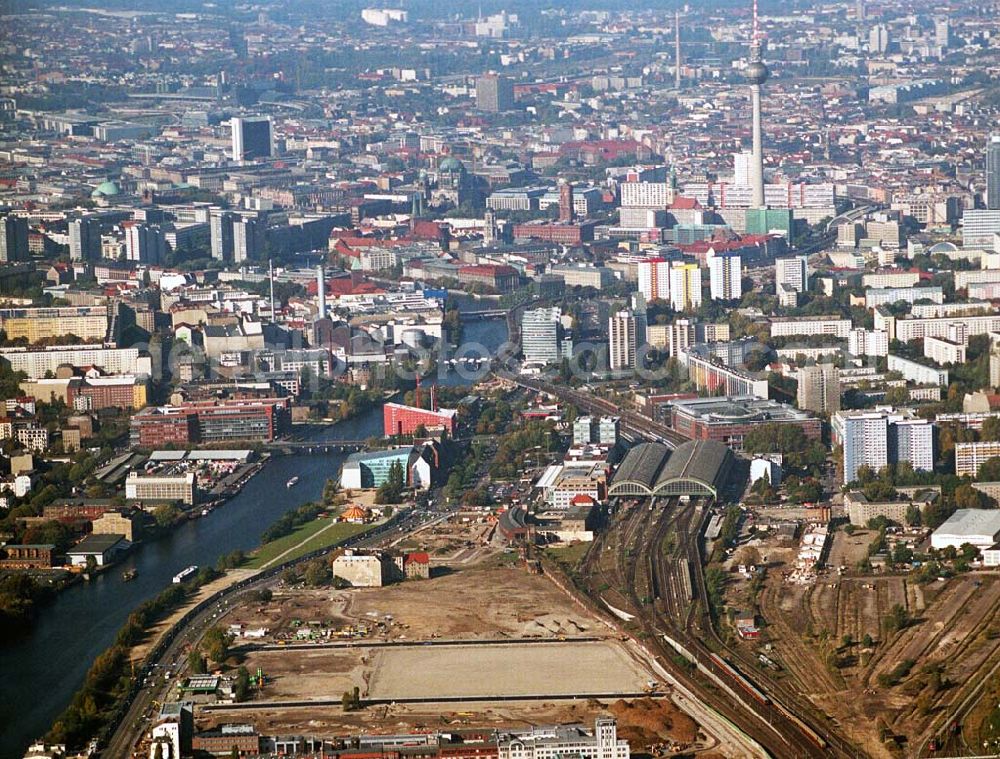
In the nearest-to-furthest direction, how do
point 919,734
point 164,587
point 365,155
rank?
point 919,734
point 164,587
point 365,155

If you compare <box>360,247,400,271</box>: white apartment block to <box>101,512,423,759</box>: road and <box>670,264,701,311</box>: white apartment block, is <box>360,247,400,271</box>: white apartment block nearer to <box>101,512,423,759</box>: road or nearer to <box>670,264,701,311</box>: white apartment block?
<box>670,264,701,311</box>: white apartment block

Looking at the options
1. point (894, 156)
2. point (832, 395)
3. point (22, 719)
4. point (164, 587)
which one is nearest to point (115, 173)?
point (894, 156)

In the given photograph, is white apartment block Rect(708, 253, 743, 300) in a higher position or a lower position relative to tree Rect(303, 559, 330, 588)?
higher

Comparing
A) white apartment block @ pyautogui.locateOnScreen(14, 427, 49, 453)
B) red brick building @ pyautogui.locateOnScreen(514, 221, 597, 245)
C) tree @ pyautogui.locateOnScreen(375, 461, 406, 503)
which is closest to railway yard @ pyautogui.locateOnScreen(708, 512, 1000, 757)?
tree @ pyautogui.locateOnScreen(375, 461, 406, 503)

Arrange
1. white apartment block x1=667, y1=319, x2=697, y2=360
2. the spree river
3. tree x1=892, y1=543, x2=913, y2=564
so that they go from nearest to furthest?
1. the spree river
2. tree x1=892, y1=543, x2=913, y2=564
3. white apartment block x1=667, y1=319, x2=697, y2=360

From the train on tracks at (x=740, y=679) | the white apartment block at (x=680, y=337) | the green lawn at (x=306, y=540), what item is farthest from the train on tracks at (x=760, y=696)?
the white apartment block at (x=680, y=337)

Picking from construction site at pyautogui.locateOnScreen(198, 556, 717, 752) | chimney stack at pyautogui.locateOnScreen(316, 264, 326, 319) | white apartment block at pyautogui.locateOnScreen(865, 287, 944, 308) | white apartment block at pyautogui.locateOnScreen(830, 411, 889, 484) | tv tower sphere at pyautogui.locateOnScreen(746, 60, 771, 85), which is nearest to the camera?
construction site at pyautogui.locateOnScreen(198, 556, 717, 752)

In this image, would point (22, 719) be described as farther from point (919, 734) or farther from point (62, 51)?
point (62, 51)
